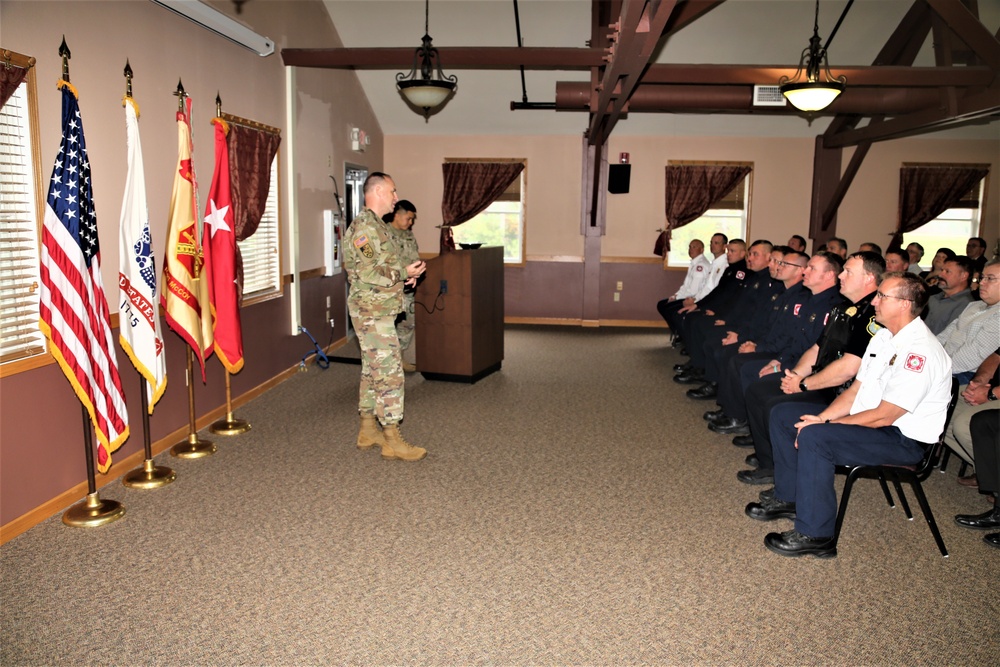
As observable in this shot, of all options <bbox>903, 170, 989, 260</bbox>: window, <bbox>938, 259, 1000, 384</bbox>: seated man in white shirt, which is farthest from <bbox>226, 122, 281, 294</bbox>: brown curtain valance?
<bbox>903, 170, 989, 260</bbox>: window

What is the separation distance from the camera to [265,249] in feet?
20.1

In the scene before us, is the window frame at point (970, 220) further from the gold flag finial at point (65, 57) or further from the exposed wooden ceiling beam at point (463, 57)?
the gold flag finial at point (65, 57)

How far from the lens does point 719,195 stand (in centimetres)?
959

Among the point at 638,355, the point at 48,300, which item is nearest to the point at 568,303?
the point at 638,355

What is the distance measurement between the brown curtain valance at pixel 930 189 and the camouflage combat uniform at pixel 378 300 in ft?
25.5

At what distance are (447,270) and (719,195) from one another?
486cm

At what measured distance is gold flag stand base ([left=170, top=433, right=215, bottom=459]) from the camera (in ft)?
14.2

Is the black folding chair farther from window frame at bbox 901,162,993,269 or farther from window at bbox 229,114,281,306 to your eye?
window frame at bbox 901,162,993,269

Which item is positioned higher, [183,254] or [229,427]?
[183,254]

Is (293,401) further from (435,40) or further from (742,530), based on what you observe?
(435,40)

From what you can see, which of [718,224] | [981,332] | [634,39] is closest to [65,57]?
[634,39]

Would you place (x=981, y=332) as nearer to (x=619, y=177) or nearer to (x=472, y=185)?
(x=619, y=177)

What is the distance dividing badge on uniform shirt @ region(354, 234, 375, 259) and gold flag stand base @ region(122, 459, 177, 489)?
1608 mm

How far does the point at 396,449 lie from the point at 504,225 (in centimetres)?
610
